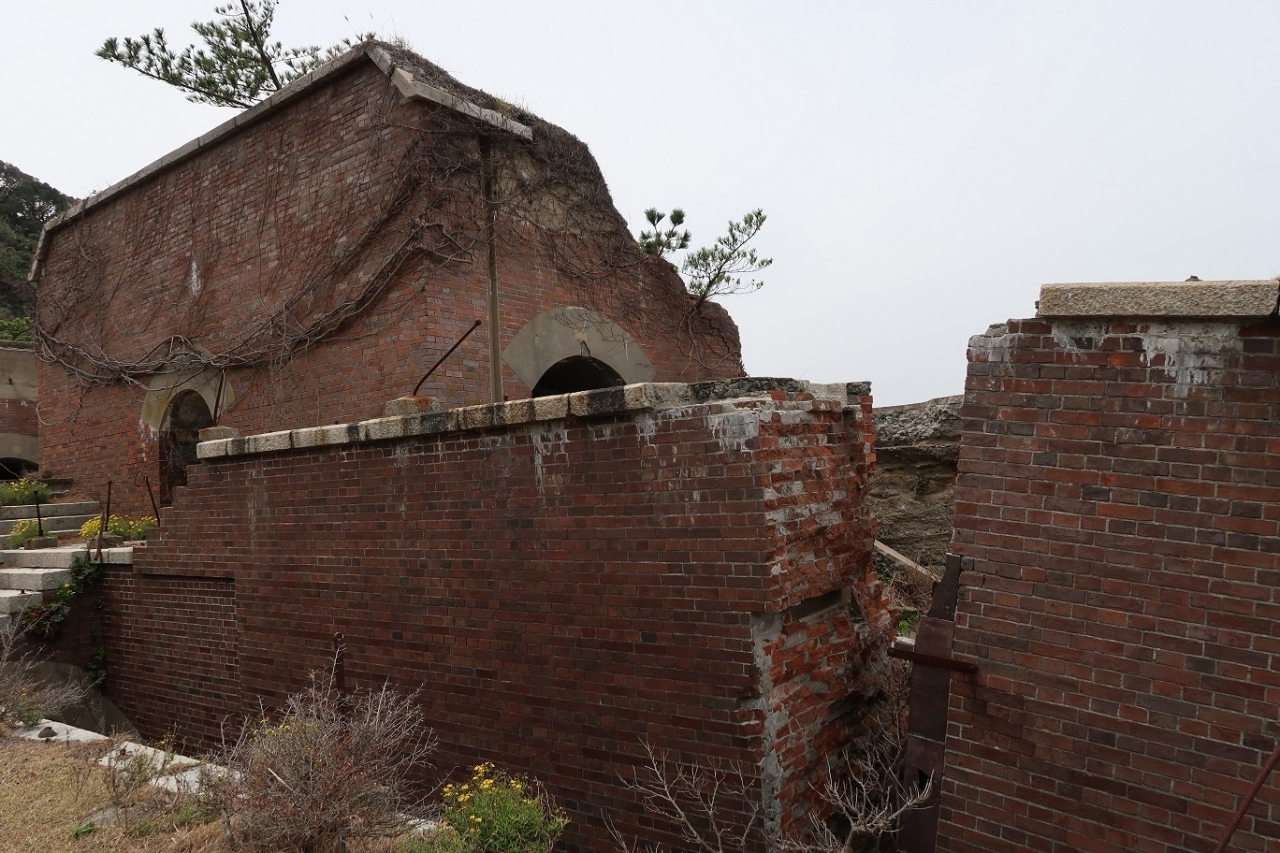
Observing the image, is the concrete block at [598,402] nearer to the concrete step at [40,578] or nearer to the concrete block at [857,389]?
the concrete block at [857,389]

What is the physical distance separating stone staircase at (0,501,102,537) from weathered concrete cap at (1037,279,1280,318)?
40.5ft

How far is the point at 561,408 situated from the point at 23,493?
10803 mm

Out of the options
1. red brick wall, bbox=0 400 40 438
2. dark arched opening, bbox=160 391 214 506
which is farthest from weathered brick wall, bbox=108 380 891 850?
red brick wall, bbox=0 400 40 438

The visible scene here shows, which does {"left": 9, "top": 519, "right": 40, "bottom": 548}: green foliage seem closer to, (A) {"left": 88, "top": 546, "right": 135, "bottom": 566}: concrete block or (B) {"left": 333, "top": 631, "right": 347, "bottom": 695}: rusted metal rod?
(A) {"left": 88, "top": 546, "right": 135, "bottom": 566}: concrete block

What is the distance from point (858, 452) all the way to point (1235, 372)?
2181 mm

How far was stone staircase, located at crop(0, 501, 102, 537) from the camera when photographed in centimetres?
1078

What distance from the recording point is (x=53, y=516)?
→ 35.9ft

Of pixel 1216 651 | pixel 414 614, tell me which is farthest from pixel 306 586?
pixel 1216 651

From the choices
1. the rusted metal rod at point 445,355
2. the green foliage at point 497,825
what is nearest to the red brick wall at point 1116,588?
the green foliage at point 497,825

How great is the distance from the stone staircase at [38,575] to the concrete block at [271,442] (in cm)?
283

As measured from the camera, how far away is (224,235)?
957 cm

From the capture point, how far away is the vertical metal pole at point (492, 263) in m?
7.95

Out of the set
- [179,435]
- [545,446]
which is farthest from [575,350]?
[179,435]

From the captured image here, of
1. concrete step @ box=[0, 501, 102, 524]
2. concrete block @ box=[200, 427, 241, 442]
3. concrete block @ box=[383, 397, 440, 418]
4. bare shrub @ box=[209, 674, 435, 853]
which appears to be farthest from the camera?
concrete step @ box=[0, 501, 102, 524]
